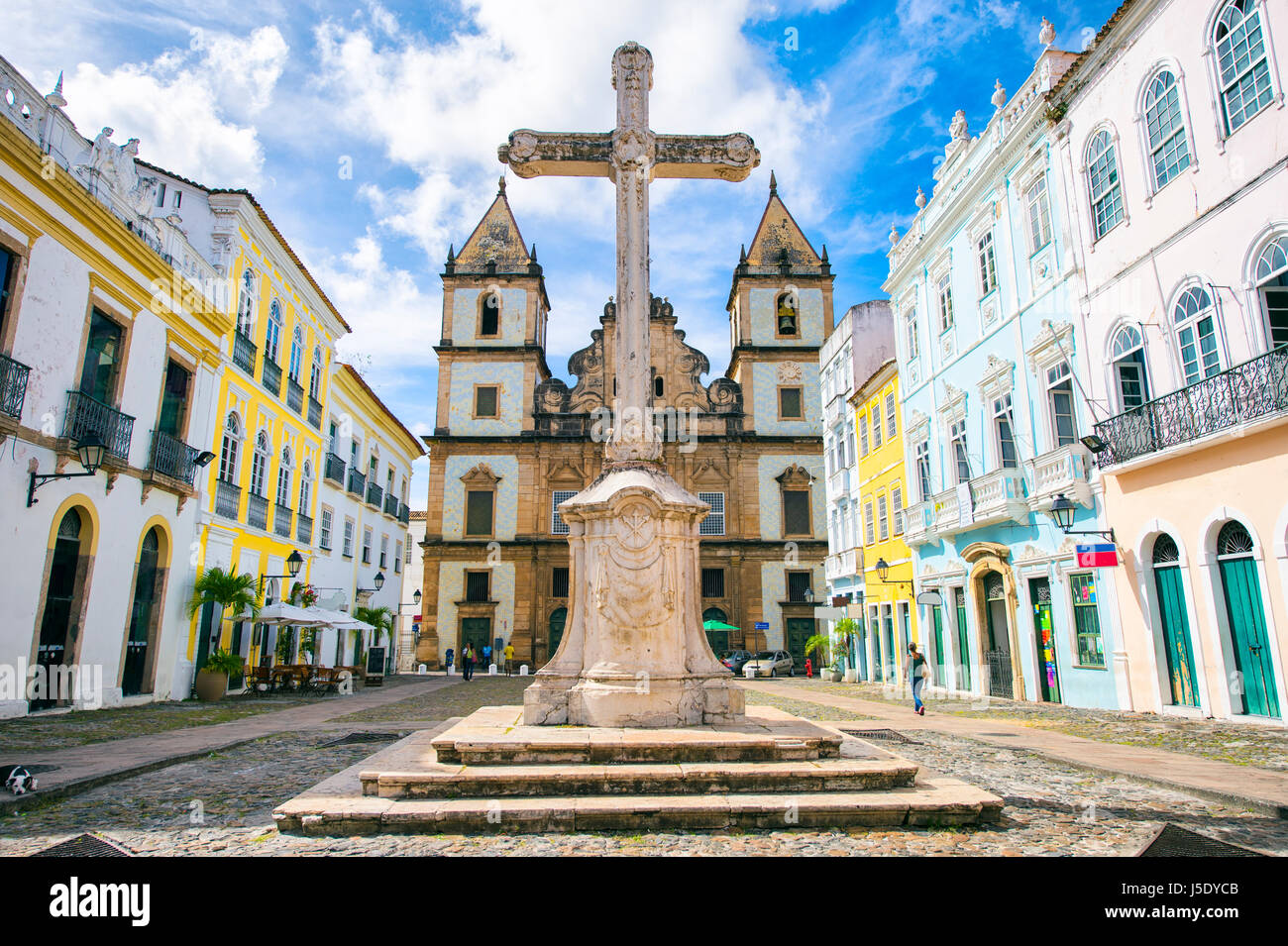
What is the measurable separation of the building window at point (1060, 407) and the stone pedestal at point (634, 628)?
10273mm

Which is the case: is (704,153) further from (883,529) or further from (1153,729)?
(883,529)

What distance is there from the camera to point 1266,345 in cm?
1001

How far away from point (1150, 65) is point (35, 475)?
58.6 ft

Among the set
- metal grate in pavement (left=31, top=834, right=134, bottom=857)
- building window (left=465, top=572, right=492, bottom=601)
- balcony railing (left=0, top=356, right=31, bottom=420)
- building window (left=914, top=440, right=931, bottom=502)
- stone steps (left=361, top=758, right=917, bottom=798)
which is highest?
building window (left=914, top=440, right=931, bottom=502)

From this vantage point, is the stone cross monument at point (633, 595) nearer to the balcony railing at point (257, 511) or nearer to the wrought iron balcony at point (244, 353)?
the wrought iron balcony at point (244, 353)

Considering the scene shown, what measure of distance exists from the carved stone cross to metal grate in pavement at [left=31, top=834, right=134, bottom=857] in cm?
544

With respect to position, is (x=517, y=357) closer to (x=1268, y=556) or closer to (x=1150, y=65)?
(x=1150, y=65)

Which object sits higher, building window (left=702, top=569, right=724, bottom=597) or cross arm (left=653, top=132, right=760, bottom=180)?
Result: cross arm (left=653, top=132, right=760, bottom=180)

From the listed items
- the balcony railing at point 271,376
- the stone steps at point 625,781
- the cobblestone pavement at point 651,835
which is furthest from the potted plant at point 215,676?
the stone steps at point 625,781

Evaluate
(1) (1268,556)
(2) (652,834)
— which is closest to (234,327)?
(2) (652,834)

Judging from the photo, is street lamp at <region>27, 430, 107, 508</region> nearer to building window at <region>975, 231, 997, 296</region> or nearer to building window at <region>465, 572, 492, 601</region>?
building window at <region>975, 231, 997, 296</region>

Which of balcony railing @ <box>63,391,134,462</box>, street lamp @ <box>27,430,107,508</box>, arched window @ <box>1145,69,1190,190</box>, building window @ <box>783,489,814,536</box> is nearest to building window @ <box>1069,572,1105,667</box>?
arched window @ <box>1145,69,1190,190</box>

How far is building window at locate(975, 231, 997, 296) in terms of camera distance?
55.2 ft

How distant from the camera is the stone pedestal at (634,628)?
6.73 metres
